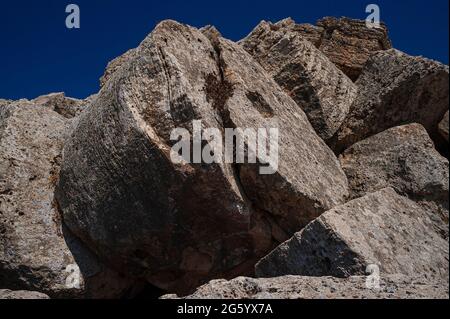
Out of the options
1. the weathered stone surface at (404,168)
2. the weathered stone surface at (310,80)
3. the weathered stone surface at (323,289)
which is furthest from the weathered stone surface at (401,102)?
the weathered stone surface at (323,289)

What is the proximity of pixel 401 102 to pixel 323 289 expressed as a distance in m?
5.67

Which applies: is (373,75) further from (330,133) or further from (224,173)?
(224,173)

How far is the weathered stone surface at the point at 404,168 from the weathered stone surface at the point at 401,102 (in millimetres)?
418

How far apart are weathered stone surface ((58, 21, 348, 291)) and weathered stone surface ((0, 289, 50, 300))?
1296 millimetres

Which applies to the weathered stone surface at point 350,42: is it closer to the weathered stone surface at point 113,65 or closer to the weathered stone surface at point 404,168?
the weathered stone surface at point 404,168

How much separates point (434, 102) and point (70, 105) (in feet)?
28.0

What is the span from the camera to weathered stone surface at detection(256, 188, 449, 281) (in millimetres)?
7473

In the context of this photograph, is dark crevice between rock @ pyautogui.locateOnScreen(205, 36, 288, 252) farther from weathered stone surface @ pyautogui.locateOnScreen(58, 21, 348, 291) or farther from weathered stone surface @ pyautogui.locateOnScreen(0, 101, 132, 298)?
weathered stone surface @ pyautogui.locateOnScreen(0, 101, 132, 298)

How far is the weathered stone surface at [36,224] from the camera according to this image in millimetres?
9039

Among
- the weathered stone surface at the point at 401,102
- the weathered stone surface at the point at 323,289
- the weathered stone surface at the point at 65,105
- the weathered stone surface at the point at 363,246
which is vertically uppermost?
the weathered stone surface at the point at 65,105
